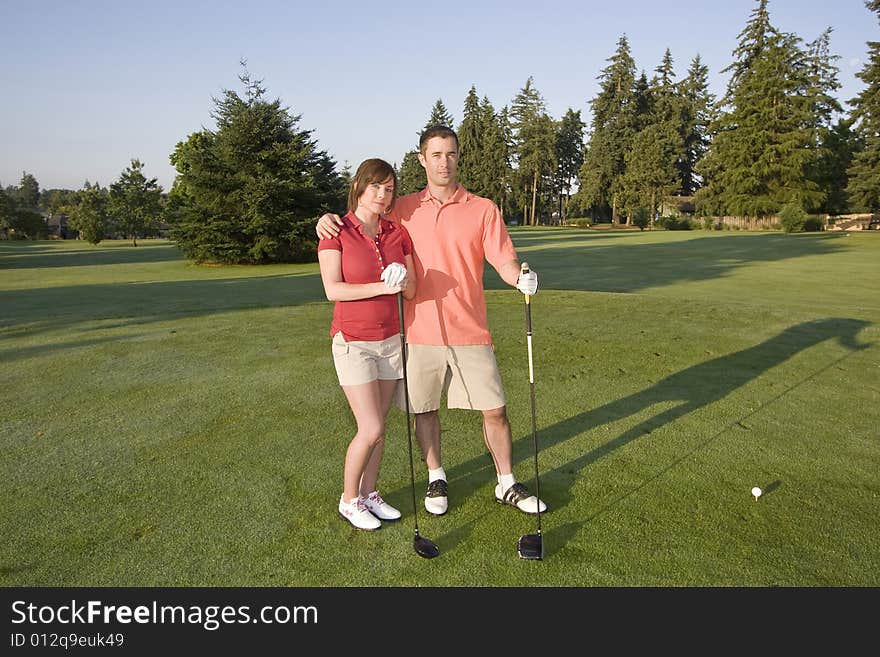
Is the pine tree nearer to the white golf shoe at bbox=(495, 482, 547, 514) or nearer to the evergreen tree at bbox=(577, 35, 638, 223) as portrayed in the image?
the evergreen tree at bbox=(577, 35, 638, 223)

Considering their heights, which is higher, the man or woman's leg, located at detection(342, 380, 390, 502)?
the man

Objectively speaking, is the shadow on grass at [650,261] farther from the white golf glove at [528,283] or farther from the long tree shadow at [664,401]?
the white golf glove at [528,283]

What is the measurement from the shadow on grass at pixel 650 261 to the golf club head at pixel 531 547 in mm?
12688

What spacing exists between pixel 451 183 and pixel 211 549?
2.32 metres

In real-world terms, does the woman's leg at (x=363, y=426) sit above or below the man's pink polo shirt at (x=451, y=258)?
below

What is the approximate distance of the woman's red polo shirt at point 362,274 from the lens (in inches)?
126

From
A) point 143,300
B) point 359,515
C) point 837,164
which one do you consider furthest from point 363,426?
point 837,164

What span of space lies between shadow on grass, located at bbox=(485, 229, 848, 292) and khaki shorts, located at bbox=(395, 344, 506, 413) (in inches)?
482

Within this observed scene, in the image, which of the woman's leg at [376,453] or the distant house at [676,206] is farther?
the distant house at [676,206]

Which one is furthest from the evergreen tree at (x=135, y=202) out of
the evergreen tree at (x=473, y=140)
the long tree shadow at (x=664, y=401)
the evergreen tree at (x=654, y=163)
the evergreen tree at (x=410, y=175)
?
the long tree shadow at (x=664, y=401)

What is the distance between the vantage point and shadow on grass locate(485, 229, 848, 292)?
56.3 ft

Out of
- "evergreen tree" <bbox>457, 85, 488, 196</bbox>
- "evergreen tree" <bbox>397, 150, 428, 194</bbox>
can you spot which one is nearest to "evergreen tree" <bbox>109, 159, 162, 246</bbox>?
"evergreen tree" <bbox>397, 150, 428, 194</bbox>

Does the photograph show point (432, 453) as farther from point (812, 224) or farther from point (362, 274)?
point (812, 224)
